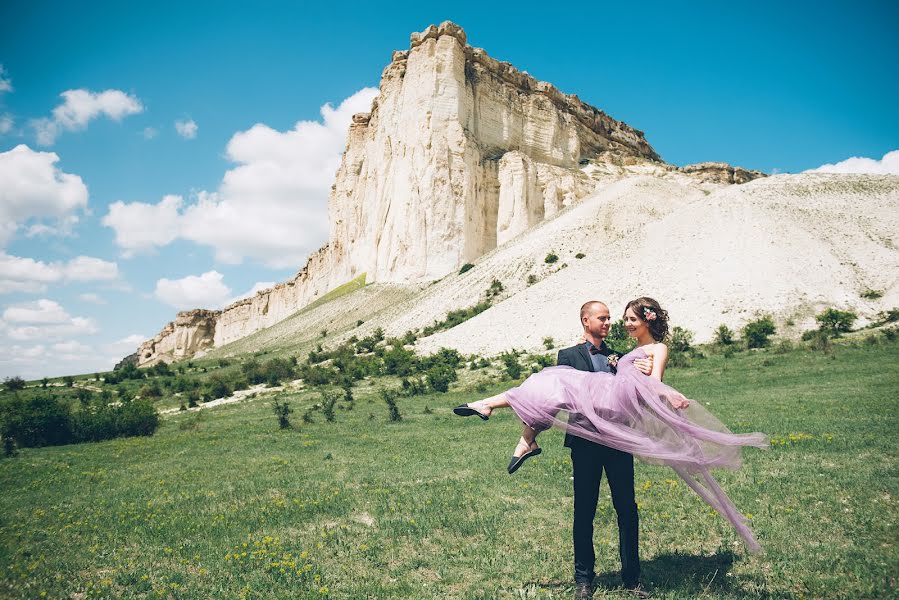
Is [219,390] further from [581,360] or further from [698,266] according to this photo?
[698,266]

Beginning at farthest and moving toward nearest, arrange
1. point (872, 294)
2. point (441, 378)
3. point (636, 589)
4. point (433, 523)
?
1. point (872, 294)
2. point (441, 378)
3. point (433, 523)
4. point (636, 589)

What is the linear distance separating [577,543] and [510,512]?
2374mm

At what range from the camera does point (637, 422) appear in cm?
418

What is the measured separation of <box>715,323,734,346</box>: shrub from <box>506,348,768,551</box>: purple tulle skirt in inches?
966

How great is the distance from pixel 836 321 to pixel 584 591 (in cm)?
2767

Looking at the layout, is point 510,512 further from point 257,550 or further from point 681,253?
point 681,253

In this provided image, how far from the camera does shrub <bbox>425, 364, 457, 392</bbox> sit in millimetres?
24172

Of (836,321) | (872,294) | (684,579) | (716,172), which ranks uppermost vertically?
(716,172)

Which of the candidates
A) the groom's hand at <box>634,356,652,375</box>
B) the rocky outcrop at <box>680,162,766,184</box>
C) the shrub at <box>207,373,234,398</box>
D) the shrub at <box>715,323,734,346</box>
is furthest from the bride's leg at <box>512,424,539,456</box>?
the rocky outcrop at <box>680,162,766,184</box>

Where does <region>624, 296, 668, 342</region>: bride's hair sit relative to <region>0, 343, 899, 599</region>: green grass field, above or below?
above

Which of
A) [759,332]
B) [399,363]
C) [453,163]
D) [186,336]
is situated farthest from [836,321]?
[186,336]

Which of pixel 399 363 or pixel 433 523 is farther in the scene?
pixel 399 363

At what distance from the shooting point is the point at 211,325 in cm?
10588

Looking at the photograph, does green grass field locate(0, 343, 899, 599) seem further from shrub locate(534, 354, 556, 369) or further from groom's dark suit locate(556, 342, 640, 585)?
shrub locate(534, 354, 556, 369)
